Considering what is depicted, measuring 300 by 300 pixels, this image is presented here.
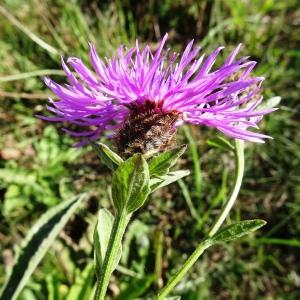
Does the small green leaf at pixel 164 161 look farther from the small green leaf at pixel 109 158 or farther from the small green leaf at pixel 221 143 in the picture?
the small green leaf at pixel 221 143

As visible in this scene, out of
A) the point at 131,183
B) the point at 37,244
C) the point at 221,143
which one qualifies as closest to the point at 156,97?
the point at 131,183

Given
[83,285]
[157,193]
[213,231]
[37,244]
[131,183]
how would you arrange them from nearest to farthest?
[131,183] < [213,231] < [37,244] < [83,285] < [157,193]

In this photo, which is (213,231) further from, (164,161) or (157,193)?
(157,193)

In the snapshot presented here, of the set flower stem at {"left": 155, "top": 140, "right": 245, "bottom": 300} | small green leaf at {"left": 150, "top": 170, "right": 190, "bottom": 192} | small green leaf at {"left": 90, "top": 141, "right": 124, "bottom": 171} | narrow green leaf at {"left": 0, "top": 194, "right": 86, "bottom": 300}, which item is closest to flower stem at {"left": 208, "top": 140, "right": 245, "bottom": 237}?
flower stem at {"left": 155, "top": 140, "right": 245, "bottom": 300}

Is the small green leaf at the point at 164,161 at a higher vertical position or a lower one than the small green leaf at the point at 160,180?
higher

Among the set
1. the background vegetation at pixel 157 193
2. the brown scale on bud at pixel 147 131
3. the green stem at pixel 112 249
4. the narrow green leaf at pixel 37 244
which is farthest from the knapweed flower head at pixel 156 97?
the background vegetation at pixel 157 193

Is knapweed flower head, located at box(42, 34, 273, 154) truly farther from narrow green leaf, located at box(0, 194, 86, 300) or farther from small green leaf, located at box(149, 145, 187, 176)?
narrow green leaf, located at box(0, 194, 86, 300)
